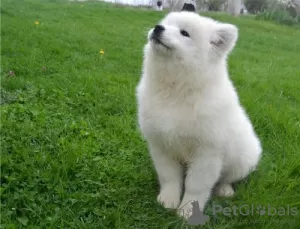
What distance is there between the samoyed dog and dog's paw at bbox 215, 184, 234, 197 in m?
0.25

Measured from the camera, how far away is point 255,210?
2.31 m

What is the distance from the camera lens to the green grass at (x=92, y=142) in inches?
87.1

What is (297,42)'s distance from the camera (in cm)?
1114

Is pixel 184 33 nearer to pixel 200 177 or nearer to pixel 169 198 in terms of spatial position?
pixel 200 177

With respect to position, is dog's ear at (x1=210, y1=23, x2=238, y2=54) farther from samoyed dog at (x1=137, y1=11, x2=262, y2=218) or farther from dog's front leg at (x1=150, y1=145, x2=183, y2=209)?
dog's front leg at (x1=150, y1=145, x2=183, y2=209)

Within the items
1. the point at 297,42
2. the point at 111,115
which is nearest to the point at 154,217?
the point at 111,115

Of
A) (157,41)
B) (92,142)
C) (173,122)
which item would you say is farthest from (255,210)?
(92,142)

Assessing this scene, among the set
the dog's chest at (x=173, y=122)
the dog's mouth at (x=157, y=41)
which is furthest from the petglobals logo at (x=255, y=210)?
the dog's mouth at (x=157, y=41)

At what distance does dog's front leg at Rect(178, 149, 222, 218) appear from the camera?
2.27 meters

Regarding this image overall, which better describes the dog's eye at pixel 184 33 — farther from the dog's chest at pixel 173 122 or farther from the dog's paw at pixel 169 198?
the dog's paw at pixel 169 198

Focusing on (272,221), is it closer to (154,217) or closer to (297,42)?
(154,217)

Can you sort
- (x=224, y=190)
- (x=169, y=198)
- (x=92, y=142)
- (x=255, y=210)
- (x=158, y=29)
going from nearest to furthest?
(x=158, y=29)
(x=255, y=210)
(x=169, y=198)
(x=224, y=190)
(x=92, y=142)

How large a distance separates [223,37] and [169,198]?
112 centimetres

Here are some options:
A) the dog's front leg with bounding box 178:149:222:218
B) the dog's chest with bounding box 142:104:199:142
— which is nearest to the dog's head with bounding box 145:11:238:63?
the dog's chest with bounding box 142:104:199:142
